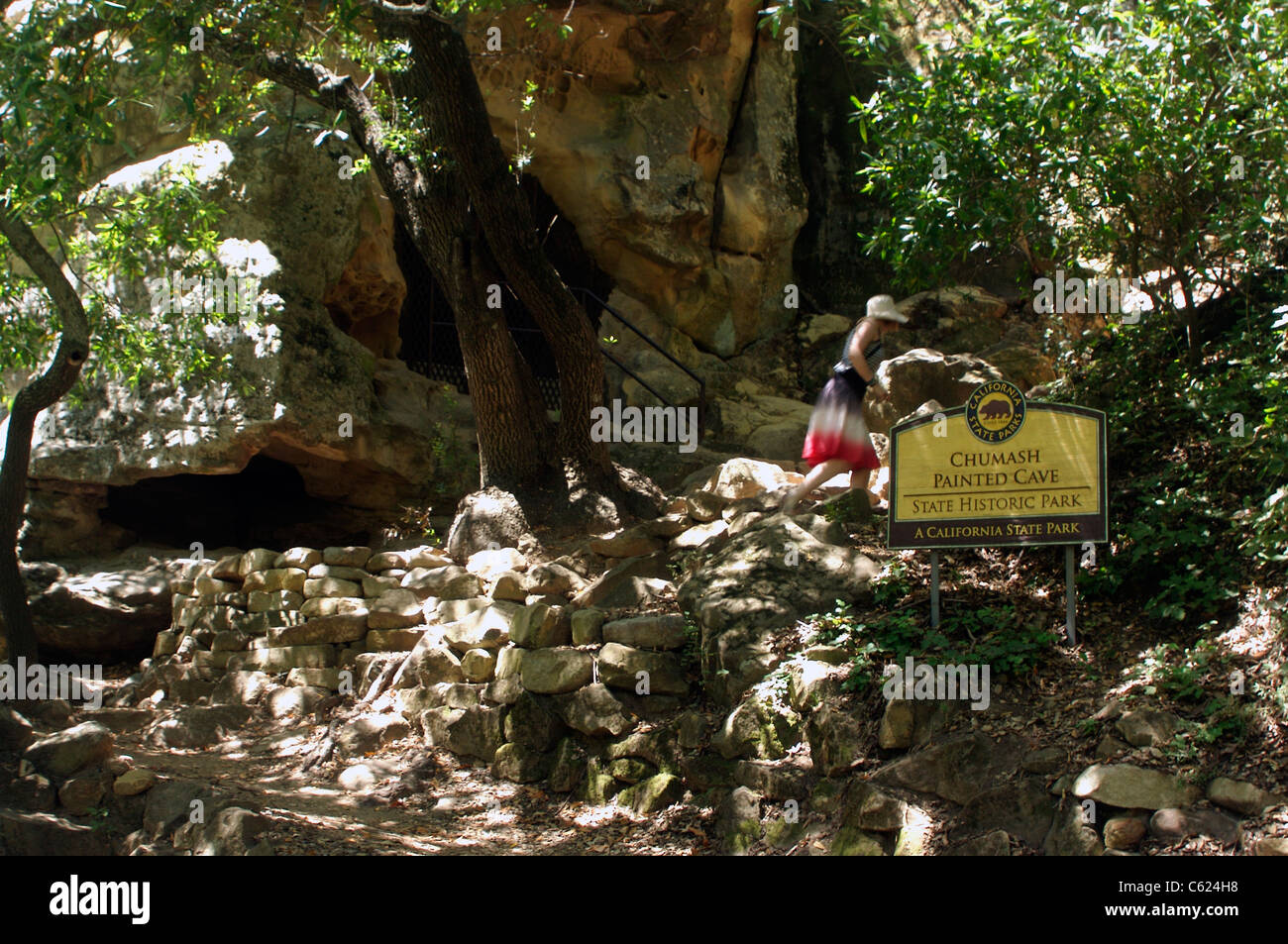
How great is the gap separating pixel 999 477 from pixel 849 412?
5.24 feet

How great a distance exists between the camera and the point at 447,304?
13070 mm

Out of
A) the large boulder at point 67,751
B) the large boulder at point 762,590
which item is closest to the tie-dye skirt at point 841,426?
the large boulder at point 762,590

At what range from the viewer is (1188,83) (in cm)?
609

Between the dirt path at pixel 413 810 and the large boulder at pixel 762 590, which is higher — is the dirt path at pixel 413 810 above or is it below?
below

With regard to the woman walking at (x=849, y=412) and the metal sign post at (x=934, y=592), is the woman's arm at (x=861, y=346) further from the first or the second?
the metal sign post at (x=934, y=592)

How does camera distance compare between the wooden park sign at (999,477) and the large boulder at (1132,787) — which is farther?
the wooden park sign at (999,477)

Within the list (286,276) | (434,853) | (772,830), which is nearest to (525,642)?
(434,853)

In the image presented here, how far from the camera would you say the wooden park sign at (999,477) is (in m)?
5.28

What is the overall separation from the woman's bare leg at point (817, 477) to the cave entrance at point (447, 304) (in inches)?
247

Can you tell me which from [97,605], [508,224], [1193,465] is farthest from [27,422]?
[1193,465]

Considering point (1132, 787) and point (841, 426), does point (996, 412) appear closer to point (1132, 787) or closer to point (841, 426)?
point (841, 426)

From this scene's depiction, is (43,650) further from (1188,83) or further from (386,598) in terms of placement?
(1188,83)

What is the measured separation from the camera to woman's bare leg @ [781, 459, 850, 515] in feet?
23.2

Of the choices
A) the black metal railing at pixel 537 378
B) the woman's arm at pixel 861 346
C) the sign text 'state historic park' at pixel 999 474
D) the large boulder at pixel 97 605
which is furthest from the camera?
the black metal railing at pixel 537 378
